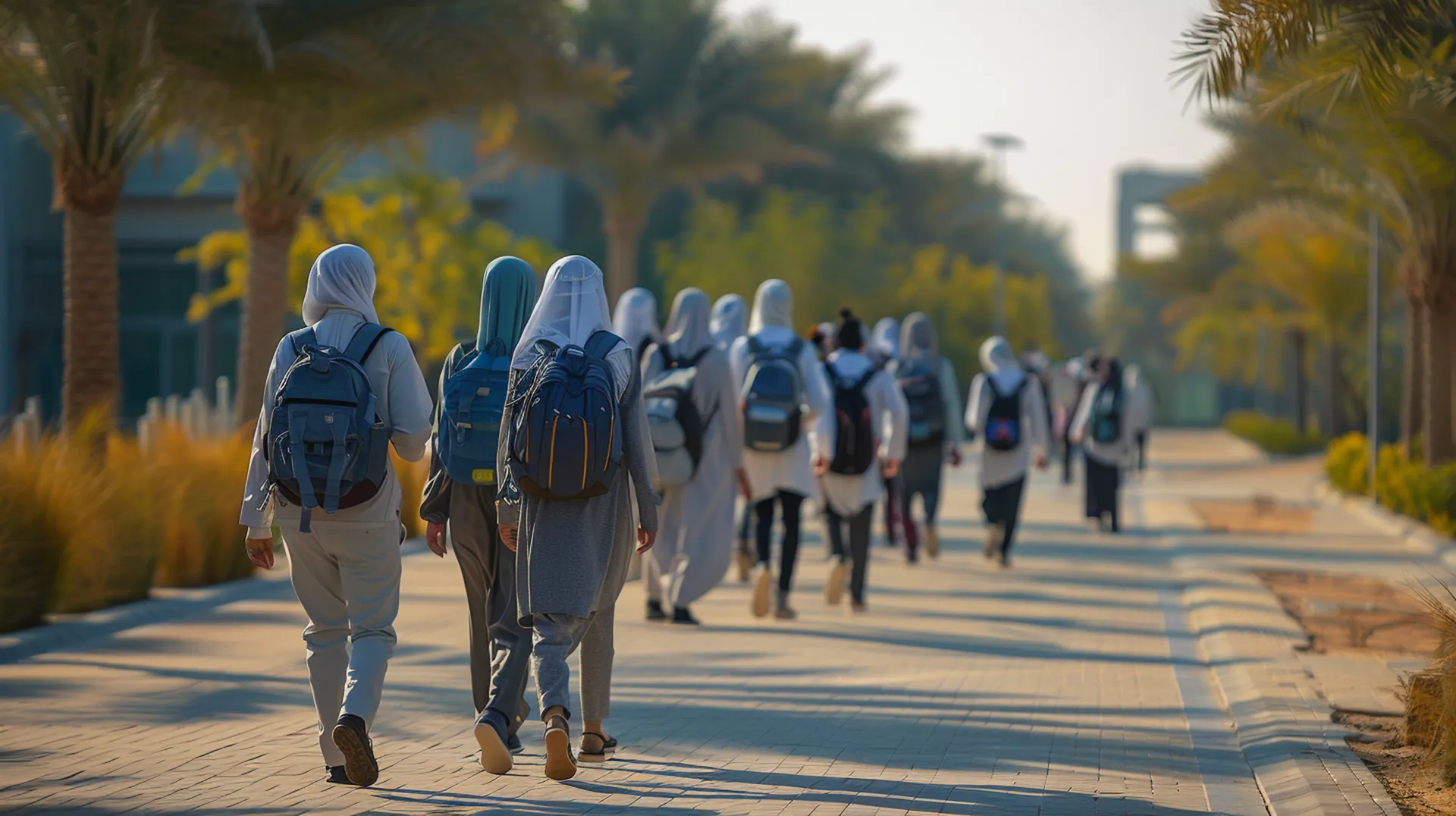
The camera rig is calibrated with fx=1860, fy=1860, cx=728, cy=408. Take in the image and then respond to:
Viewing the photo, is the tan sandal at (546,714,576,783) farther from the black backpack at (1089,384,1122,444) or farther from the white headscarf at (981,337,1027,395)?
the black backpack at (1089,384,1122,444)

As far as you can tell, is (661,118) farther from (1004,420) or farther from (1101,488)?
(1004,420)

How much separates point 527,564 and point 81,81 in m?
9.08

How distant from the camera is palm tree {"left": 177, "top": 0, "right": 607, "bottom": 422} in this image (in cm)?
1511

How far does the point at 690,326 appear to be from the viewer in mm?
10914

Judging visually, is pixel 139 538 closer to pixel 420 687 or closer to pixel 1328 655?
pixel 420 687

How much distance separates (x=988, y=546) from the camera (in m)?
16.7

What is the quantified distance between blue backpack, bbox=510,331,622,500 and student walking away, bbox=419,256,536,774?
16.8 inches

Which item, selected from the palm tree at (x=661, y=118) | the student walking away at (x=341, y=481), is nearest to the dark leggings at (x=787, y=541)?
the student walking away at (x=341, y=481)

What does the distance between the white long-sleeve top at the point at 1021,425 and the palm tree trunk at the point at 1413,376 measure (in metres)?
7.71

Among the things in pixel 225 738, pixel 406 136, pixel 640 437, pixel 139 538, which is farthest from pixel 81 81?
pixel 640 437

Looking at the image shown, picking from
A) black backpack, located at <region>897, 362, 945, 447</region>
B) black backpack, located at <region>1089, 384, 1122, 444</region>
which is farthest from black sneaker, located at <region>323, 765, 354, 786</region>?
black backpack, located at <region>1089, 384, 1122, 444</region>

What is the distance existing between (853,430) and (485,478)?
5.96 meters

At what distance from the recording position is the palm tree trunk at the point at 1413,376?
75.3 ft

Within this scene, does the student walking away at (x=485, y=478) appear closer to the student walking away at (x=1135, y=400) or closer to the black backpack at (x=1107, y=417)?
the black backpack at (x=1107, y=417)
